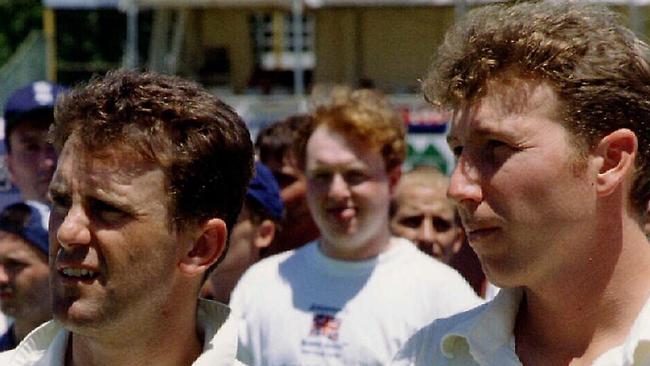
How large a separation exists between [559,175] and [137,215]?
86cm

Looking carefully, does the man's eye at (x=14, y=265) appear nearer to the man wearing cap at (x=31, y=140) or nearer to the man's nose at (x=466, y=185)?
the man wearing cap at (x=31, y=140)

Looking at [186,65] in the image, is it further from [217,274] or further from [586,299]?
[586,299]

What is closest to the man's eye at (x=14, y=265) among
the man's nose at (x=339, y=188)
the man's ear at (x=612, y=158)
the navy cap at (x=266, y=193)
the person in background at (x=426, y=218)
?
the navy cap at (x=266, y=193)

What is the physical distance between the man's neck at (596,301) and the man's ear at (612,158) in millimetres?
122

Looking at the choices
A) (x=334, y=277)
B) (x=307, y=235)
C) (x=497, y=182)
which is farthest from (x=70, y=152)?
(x=307, y=235)

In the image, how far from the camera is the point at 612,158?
8.41 ft

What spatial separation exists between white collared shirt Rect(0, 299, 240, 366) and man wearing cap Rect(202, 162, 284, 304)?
2275mm

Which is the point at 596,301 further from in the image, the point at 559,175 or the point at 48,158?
the point at 48,158

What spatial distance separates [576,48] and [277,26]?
2980 centimetres

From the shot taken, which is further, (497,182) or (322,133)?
(322,133)

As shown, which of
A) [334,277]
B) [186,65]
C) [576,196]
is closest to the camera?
[576,196]

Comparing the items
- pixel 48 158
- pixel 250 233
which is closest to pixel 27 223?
pixel 48 158

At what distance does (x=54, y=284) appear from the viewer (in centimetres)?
275

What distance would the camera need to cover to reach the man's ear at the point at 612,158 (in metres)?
2.55
